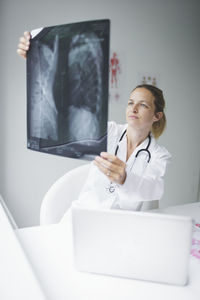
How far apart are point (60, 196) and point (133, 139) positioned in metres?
0.42

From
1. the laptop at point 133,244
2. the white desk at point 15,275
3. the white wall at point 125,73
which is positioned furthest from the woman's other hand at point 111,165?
the white wall at point 125,73

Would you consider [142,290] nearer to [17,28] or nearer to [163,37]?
[163,37]

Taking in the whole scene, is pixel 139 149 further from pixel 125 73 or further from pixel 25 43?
pixel 125 73

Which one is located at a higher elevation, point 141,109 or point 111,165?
point 141,109

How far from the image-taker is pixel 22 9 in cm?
152

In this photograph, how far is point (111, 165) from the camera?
0.68 metres

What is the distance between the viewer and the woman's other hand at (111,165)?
0.68 metres

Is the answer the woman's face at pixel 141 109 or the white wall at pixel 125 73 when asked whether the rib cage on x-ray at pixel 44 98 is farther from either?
the white wall at pixel 125 73

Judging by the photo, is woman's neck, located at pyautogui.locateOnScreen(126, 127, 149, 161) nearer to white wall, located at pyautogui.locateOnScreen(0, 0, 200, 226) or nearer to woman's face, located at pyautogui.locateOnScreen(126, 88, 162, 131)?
woman's face, located at pyautogui.locateOnScreen(126, 88, 162, 131)

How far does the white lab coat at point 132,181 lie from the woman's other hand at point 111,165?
0.13 feet

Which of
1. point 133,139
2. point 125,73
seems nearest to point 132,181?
point 133,139

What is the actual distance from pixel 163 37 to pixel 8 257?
4.29ft

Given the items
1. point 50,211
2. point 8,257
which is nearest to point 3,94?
point 50,211

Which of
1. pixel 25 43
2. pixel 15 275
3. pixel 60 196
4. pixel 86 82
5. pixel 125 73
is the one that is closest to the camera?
pixel 15 275
